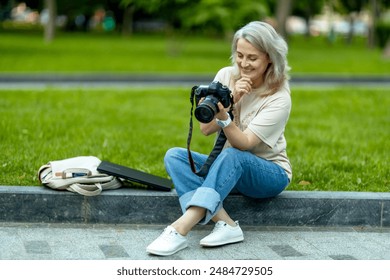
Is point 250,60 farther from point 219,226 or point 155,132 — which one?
point 155,132

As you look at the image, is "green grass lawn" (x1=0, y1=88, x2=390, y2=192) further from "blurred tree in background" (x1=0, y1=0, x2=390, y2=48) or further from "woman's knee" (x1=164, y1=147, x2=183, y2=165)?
"blurred tree in background" (x1=0, y1=0, x2=390, y2=48)

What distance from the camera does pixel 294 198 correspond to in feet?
19.1

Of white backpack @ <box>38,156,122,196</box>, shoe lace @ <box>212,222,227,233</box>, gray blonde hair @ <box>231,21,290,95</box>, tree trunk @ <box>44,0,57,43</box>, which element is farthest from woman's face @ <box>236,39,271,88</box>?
tree trunk @ <box>44,0,57,43</box>

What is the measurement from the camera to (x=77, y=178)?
18.6 ft

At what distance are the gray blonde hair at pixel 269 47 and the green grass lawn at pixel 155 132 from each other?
1163 millimetres

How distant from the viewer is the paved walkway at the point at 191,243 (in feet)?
16.5

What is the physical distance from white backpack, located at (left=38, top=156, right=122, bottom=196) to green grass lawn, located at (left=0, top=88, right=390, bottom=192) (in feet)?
1.17

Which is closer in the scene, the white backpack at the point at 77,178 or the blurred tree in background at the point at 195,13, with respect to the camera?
the white backpack at the point at 77,178

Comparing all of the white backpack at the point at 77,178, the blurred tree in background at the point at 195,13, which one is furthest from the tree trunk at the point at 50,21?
the white backpack at the point at 77,178

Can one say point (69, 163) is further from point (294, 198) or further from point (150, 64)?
point (150, 64)

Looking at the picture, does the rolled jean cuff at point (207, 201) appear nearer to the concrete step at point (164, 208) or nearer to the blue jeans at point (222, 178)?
the blue jeans at point (222, 178)

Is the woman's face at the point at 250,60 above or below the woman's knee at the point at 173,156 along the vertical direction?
above

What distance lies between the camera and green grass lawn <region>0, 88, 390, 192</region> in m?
6.82
